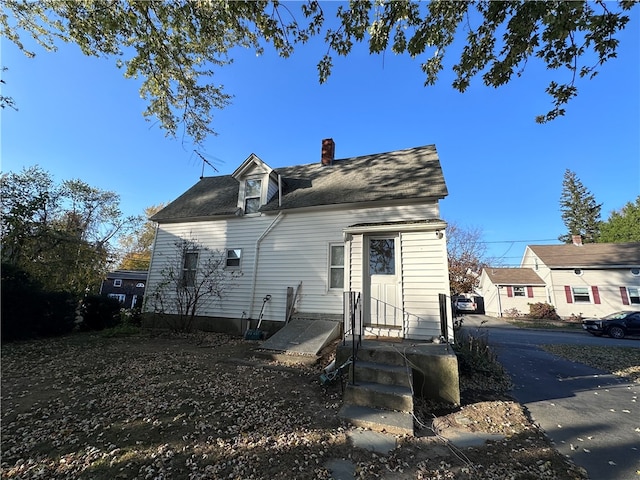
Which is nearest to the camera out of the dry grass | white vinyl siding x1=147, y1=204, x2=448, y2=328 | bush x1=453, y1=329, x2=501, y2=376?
bush x1=453, y1=329, x2=501, y2=376

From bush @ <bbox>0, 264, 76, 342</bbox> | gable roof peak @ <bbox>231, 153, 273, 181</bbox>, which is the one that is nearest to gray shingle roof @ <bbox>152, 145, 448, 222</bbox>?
gable roof peak @ <bbox>231, 153, 273, 181</bbox>

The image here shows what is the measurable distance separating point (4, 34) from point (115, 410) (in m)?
9.30

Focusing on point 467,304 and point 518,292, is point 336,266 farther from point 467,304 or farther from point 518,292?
point 518,292

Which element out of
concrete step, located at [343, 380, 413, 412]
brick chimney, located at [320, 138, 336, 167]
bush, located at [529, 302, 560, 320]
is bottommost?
concrete step, located at [343, 380, 413, 412]

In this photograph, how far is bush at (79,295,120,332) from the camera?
10.5 meters

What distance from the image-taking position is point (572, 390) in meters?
5.75

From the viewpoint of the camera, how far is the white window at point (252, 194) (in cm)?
1033

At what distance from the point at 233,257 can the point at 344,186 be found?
15.8 ft

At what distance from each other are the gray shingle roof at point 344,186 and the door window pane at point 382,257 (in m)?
1.60

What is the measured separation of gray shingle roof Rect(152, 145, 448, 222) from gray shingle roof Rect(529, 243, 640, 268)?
68.3 ft

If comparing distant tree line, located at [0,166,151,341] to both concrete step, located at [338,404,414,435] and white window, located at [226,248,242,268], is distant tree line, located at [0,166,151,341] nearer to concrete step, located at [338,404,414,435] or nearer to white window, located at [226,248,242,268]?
white window, located at [226,248,242,268]

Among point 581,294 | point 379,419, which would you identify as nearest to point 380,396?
point 379,419

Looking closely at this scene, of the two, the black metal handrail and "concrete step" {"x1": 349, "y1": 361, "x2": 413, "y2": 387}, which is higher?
the black metal handrail

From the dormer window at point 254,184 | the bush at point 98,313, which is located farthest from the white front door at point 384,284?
the bush at point 98,313
